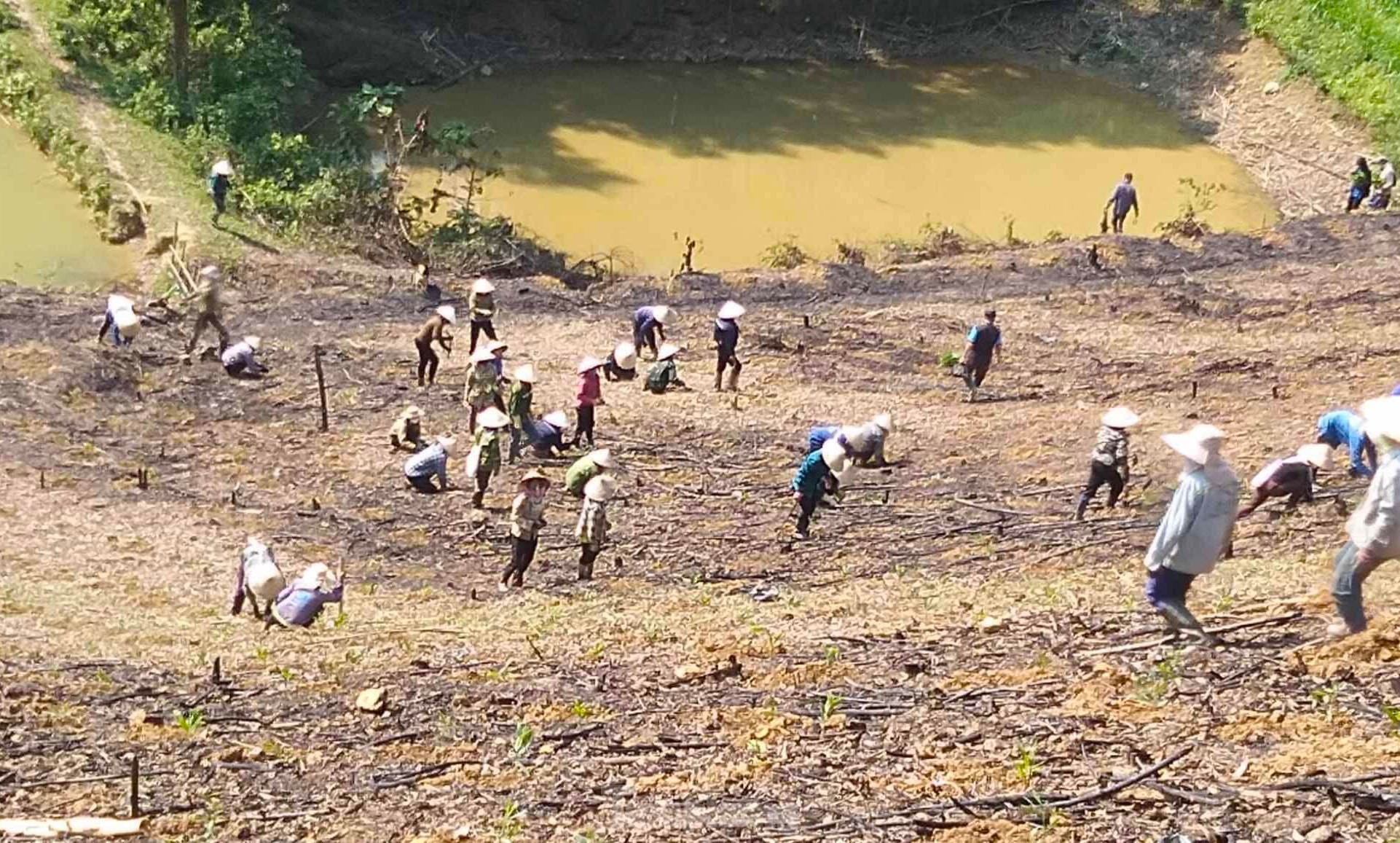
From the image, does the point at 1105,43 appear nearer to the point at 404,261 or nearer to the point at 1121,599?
the point at 404,261

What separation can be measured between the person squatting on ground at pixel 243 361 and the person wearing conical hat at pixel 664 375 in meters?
4.18

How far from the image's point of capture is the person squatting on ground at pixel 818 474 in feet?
38.1

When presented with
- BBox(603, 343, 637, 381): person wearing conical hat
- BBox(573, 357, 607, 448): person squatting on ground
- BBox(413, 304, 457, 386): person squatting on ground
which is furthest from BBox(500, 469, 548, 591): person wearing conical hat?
BBox(603, 343, 637, 381): person wearing conical hat

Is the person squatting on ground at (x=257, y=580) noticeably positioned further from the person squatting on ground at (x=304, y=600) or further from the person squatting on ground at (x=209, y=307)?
the person squatting on ground at (x=209, y=307)

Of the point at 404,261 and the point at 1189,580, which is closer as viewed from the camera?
the point at 1189,580

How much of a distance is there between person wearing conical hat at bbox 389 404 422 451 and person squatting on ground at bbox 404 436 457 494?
0.82m

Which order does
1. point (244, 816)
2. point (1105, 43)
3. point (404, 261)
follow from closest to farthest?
1. point (244, 816)
2. point (404, 261)
3. point (1105, 43)

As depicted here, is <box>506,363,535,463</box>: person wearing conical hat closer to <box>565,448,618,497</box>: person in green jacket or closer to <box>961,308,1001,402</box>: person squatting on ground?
<box>565,448,618,497</box>: person in green jacket

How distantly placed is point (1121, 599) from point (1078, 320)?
31.7ft

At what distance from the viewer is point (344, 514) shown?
44.7ft

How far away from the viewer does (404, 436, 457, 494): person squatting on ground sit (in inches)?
540

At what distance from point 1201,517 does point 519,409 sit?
288 inches

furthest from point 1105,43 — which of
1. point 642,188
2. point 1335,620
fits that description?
point 1335,620

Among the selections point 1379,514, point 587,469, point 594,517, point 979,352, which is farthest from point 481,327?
point 1379,514
